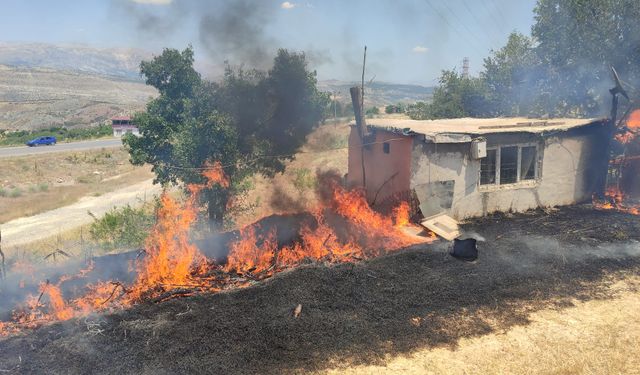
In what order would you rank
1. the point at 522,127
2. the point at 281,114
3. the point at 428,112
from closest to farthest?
the point at 522,127 → the point at 281,114 → the point at 428,112

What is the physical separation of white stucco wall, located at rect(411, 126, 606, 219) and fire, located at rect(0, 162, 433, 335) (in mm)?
1525

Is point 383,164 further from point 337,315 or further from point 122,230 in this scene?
point 122,230

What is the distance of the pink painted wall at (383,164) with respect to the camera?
12.5 meters

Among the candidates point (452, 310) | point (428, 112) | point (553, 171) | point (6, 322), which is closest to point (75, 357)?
point (6, 322)

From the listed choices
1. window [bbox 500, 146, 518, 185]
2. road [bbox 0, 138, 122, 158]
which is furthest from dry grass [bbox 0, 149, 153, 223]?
window [bbox 500, 146, 518, 185]

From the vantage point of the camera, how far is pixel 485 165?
521 inches

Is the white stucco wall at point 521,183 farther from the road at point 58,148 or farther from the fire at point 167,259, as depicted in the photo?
the road at point 58,148

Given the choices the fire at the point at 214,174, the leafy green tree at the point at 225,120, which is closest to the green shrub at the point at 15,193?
the leafy green tree at the point at 225,120

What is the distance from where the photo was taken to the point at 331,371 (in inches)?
240

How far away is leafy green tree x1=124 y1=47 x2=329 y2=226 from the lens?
538 inches

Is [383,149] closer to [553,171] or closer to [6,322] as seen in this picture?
[553,171]

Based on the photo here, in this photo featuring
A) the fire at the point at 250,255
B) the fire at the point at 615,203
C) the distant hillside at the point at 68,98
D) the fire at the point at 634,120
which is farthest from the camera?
the distant hillside at the point at 68,98

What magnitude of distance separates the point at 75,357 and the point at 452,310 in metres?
6.54

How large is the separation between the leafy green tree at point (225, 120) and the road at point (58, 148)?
31793 mm
